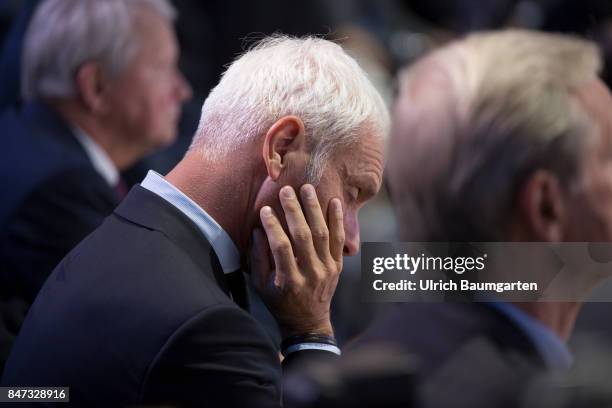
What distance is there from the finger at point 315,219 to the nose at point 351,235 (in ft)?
0.23

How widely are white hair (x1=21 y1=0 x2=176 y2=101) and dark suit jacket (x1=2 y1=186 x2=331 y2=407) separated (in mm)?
1353

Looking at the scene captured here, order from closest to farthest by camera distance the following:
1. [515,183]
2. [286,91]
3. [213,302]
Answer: [515,183]
[213,302]
[286,91]

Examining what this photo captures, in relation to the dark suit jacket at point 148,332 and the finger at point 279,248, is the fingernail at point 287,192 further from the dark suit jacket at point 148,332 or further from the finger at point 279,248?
the dark suit jacket at point 148,332

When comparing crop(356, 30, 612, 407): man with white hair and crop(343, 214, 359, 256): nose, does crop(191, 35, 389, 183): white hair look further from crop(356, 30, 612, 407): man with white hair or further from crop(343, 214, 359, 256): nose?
crop(356, 30, 612, 407): man with white hair

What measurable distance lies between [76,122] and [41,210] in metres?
0.44

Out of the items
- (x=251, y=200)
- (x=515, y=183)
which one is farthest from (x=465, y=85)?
(x=251, y=200)

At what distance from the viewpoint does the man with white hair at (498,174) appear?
160cm

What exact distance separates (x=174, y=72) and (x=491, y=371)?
2044 millimetres

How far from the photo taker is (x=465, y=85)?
1.66m

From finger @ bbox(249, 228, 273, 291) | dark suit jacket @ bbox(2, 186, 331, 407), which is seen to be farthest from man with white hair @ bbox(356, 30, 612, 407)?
finger @ bbox(249, 228, 273, 291)

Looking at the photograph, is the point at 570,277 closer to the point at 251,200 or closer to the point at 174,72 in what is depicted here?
the point at 251,200

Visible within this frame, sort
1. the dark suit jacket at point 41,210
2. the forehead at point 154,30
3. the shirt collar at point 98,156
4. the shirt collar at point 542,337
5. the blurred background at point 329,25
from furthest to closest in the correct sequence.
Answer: the blurred background at point 329,25, the forehead at point 154,30, the shirt collar at point 98,156, the dark suit jacket at point 41,210, the shirt collar at point 542,337

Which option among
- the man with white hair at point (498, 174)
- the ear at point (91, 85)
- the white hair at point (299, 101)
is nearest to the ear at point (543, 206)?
the man with white hair at point (498, 174)

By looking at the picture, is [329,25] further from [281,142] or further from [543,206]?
[543,206]
